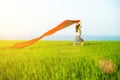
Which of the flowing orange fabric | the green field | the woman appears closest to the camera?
the green field

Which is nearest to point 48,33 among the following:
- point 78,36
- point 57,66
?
point 78,36

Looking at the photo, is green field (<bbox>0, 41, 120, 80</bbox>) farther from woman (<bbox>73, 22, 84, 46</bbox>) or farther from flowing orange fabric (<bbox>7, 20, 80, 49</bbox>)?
woman (<bbox>73, 22, 84, 46</bbox>)

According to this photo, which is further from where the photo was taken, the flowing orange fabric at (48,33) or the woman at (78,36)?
the woman at (78,36)

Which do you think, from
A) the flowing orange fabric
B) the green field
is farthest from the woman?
the green field

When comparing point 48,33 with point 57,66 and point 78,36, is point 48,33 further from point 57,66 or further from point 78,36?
point 57,66

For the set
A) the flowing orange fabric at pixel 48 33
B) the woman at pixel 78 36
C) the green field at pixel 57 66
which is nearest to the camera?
the green field at pixel 57 66

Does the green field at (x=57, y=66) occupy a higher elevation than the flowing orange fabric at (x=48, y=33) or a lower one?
lower

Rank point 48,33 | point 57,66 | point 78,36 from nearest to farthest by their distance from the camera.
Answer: point 57,66
point 48,33
point 78,36

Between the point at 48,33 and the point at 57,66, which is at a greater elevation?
the point at 48,33

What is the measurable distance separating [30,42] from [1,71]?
17.7 inches

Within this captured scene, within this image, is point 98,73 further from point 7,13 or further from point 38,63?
point 7,13

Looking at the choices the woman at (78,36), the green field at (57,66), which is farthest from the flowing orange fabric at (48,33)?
the green field at (57,66)

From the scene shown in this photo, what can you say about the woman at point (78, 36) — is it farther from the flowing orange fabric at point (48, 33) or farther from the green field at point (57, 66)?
the green field at point (57, 66)

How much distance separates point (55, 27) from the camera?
104 inches
